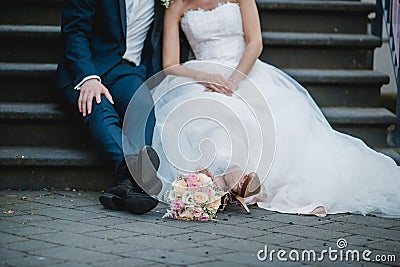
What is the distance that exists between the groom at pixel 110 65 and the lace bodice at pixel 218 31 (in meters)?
0.21

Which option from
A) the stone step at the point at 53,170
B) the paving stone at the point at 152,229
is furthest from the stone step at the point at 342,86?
the paving stone at the point at 152,229

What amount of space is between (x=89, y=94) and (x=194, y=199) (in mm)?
941

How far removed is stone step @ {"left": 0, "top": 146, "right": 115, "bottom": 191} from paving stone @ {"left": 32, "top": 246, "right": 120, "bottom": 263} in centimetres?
131

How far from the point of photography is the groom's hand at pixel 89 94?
177 inches

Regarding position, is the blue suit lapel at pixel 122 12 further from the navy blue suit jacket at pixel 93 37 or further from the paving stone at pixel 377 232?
the paving stone at pixel 377 232

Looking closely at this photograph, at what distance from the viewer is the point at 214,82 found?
187 inches

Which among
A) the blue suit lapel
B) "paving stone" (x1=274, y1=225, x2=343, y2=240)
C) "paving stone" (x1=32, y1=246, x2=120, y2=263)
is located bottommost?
"paving stone" (x1=274, y1=225, x2=343, y2=240)

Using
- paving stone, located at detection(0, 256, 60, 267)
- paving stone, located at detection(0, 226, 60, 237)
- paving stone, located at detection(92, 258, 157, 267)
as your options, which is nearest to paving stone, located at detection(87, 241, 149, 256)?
paving stone, located at detection(92, 258, 157, 267)

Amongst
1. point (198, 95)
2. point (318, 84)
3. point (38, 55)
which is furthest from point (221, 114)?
point (38, 55)

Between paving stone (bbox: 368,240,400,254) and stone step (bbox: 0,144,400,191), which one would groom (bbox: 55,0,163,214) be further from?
paving stone (bbox: 368,240,400,254)

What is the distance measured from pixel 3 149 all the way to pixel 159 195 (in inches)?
42.0

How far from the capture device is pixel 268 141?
4.49 metres

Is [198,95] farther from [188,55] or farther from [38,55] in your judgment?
[38,55]

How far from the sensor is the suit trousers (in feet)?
14.5
